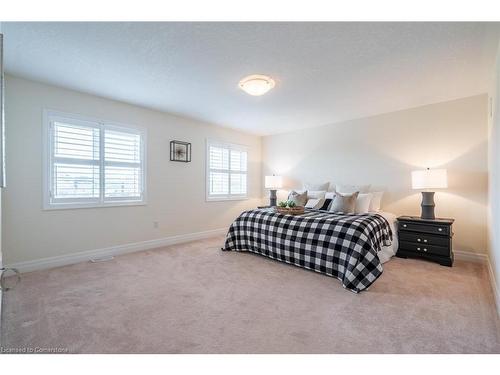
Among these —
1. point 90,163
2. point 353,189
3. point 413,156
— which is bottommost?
point 353,189

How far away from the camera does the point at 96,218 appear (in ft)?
11.2

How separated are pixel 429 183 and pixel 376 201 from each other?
86cm

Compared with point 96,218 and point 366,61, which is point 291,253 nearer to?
point 366,61

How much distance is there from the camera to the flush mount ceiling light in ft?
8.86

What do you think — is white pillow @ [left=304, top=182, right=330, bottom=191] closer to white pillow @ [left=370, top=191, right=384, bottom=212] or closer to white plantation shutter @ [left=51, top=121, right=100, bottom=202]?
white pillow @ [left=370, top=191, right=384, bottom=212]

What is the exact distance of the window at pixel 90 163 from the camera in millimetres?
3070

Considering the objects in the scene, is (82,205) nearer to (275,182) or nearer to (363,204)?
(275,182)

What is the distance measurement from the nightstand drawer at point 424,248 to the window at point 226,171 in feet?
10.8

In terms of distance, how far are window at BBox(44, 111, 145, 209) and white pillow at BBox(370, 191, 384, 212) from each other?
376 centimetres

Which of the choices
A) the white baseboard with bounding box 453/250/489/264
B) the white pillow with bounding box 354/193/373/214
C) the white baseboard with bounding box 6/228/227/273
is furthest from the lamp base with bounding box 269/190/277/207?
the white baseboard with bounding box 453/250/489/264

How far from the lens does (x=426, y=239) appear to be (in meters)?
3.25

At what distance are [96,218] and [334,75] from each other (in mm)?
3652

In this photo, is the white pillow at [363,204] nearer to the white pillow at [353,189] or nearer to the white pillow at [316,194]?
the white pillow at [353,189]

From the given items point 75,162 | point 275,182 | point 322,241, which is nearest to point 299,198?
point 275,182
